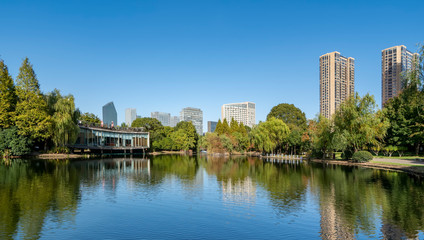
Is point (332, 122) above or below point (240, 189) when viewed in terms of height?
above

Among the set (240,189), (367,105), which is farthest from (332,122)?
(240,189)

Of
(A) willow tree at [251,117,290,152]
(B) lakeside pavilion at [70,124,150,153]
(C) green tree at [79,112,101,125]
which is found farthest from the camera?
(C) green tree at [79,112,101,125]

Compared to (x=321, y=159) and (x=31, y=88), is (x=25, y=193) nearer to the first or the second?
(x=31, y=88)

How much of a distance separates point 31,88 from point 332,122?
175 ft

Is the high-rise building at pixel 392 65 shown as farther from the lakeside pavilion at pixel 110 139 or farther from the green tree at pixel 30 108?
the green tree at pixel 30 108

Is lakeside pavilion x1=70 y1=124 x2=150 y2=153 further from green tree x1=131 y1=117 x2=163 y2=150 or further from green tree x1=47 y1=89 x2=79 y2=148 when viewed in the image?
green tree x1=131 y1=117 x2=163 y2=150

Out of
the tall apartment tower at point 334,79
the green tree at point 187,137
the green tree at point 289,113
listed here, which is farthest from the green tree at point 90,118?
the tall apartment tower at point 334,79

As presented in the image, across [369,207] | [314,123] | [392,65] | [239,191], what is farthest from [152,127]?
[392,65]

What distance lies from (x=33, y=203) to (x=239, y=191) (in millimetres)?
13291

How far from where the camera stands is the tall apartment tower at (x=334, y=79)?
6373 inches

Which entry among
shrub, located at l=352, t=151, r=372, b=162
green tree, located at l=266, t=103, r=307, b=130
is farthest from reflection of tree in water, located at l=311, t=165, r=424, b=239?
green tree, located at l=266, t=103, r=307, b=130

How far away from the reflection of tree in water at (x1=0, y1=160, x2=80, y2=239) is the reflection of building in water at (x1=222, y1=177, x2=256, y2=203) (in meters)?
9.57

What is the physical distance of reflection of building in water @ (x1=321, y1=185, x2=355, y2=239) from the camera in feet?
37.6

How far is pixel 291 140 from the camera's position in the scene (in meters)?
61.0
